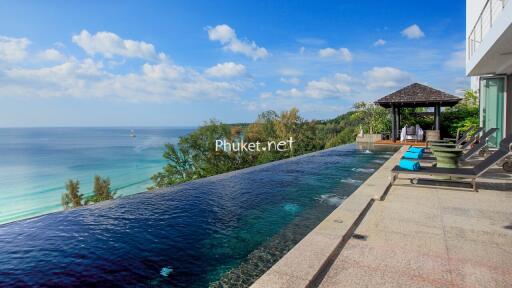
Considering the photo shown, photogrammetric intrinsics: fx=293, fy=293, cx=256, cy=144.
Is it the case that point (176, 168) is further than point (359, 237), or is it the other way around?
point (176, 168)

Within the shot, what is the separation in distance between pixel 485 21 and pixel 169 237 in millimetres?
9780

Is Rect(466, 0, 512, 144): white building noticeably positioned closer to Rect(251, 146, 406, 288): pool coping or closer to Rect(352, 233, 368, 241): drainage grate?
Rect(251, 146, 406, 288): pool coping

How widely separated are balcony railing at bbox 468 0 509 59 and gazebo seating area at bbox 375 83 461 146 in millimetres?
6135

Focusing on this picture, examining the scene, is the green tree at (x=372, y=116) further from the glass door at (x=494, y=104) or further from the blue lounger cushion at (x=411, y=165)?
the blue lounger cushion at (x=411, y=165)

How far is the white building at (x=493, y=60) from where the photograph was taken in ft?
21.2

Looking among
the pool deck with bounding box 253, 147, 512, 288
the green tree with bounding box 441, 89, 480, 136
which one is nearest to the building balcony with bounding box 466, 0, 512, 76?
the pool deck with bounding box 253, 147, 512, 288

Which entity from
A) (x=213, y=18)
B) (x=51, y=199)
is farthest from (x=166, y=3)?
(x=51, y=199)

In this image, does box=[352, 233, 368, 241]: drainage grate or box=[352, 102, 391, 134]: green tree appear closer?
box=[352, 233, 368, 241]: drainage grate

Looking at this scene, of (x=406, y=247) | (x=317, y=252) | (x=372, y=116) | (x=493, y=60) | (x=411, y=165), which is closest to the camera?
(x=317, y=252)

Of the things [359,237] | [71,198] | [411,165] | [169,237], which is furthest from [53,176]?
[359,237]

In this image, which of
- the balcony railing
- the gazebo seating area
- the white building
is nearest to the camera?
the white building

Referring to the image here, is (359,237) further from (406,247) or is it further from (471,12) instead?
(471,12)

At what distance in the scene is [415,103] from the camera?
17.0m

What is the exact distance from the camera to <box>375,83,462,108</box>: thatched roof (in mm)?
16000
